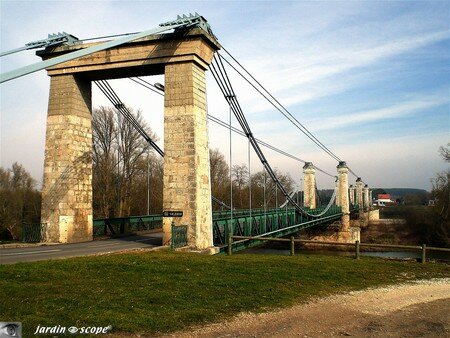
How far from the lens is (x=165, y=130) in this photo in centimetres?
1516

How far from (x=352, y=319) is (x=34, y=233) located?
45.2ft

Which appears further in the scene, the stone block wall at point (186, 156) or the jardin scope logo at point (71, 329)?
the stone block wall at point (186, 156)

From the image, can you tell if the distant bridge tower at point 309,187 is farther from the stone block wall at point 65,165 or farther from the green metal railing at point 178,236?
the green metal railing at point 178,236

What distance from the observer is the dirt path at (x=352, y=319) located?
605 cm

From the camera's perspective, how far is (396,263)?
1438 cm

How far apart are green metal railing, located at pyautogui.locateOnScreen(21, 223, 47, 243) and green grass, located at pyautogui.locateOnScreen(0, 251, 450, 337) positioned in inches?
252

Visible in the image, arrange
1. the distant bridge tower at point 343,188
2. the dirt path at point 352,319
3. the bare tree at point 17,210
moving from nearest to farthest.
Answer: the dirt path at point 352,319 → the bare tree at point 17,210 → the distant bridge tower at point 343,188

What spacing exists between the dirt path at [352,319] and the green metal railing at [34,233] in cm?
1227

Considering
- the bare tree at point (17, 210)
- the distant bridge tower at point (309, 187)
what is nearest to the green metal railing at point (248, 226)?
the bare tree at point (17, 210)

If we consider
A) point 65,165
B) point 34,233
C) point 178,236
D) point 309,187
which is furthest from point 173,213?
point 309,187

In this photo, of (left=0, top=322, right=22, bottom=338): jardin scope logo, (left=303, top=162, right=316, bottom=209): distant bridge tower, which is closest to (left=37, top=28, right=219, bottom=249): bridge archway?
(left=0, top=322, right=22, bottom=338): jardin scope logo

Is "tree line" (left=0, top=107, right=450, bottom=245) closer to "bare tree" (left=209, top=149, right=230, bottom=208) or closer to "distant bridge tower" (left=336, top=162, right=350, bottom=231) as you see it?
"bare tree" (left=209, top=149, right=230, bottom=208)

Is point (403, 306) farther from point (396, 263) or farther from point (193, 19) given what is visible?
point (193, 19)

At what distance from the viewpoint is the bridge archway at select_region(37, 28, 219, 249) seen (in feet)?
48.5
